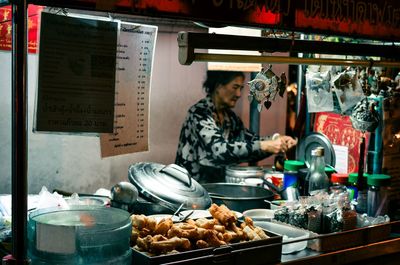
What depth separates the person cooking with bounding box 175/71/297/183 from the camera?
15.4ft

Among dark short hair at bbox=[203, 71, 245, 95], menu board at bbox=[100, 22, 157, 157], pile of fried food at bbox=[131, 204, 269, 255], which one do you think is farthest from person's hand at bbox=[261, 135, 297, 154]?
menu board at bbox=[100, 22, 157, 157]

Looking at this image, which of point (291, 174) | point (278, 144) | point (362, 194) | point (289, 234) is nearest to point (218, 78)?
point (278, 144)

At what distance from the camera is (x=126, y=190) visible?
2561 mm

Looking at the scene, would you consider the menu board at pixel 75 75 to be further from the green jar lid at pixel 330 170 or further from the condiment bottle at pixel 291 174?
the green jar lid at pixel 330 170

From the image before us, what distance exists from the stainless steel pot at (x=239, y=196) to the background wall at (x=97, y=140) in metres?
2.31

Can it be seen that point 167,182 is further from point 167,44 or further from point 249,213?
point 167,44

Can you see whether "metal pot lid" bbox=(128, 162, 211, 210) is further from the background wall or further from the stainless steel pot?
the background wall

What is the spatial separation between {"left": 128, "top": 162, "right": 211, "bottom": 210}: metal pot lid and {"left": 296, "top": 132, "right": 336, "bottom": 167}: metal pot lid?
1200mm

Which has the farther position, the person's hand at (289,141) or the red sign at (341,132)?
the person's hand at (289,141)

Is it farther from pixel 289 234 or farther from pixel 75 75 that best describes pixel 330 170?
pixel 75 75

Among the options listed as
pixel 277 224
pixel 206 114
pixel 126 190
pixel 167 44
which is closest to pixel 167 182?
pixel 126 190

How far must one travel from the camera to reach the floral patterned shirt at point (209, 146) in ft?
15.4

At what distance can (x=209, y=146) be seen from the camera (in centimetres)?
470

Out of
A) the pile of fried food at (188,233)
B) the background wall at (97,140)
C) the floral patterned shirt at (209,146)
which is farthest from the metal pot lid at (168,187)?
the background wall at (97,140)
